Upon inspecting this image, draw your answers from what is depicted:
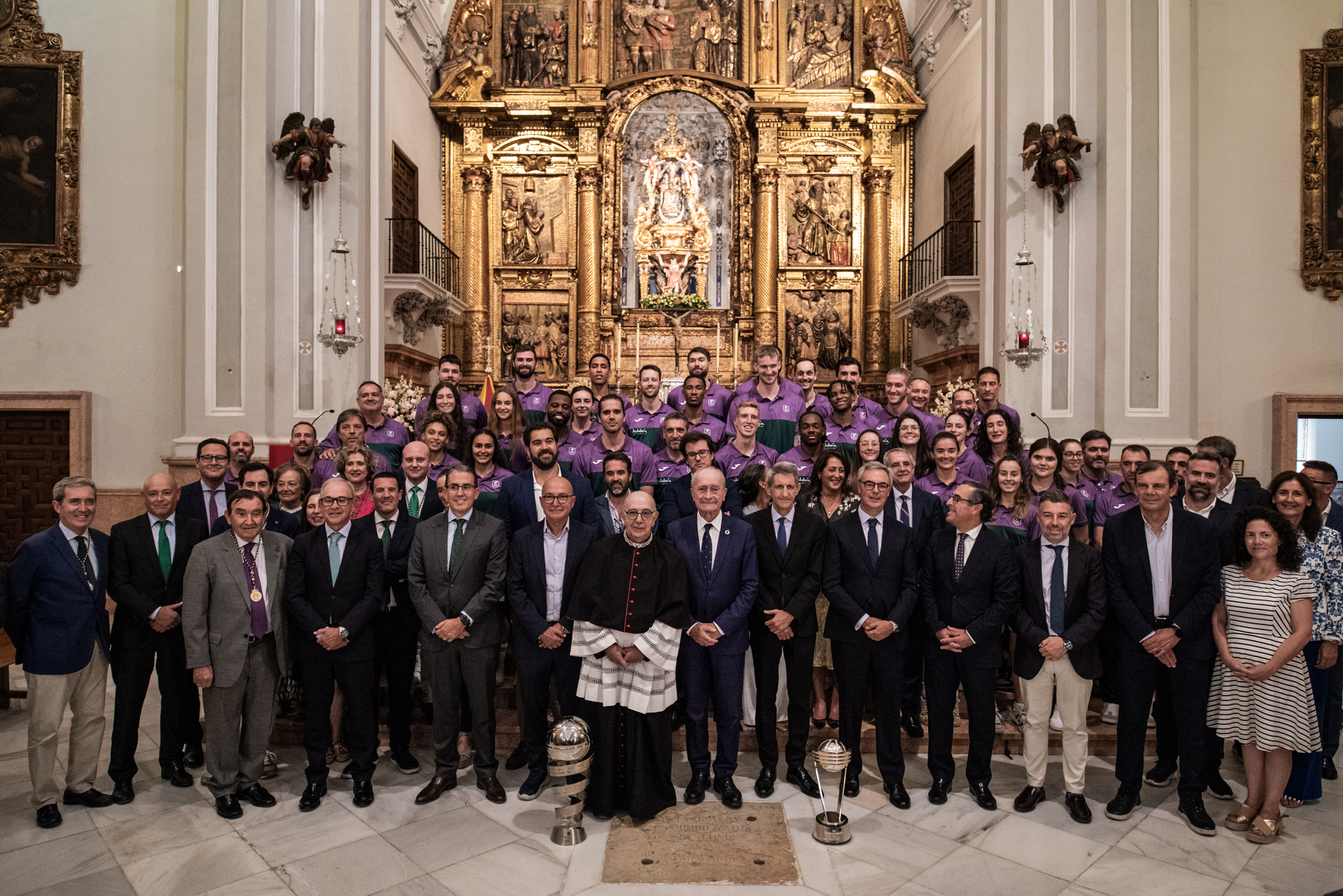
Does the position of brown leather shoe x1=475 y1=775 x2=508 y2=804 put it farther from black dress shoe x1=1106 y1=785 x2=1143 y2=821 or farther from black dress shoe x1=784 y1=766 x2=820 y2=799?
black dress shoe x1=1106 y1=785 x2=1143 y2=821

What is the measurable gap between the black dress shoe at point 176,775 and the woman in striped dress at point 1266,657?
600cm

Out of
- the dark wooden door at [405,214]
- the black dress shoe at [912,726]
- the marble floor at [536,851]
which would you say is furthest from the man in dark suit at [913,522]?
the dark wooden door at [405,214]

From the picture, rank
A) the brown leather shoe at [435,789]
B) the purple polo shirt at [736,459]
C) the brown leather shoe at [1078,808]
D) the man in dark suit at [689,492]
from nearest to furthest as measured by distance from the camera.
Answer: the brown leather shoe at [1078,808], the brown leather shoe at [435,789], the man in dark suit at [689,492], the purple polo shirt at [736,459]

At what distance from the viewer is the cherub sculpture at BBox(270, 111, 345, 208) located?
9.63 m

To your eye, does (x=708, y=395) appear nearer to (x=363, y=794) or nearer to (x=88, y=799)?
(x=363, y=794)

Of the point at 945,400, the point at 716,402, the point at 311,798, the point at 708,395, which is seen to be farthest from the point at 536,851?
the point at 945,400

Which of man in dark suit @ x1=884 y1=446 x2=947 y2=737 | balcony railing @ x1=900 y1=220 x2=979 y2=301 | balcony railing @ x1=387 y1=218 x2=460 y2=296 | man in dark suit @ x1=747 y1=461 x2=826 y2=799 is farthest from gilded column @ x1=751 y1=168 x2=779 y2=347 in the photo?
man in dark suit @ x1=747 y1=461 x2=826 y2=799

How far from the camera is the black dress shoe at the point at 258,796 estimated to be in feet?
16.6

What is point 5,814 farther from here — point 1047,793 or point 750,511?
point 1047,793

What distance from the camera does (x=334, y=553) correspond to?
16.8 feet

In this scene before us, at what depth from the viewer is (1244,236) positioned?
991 centimetres

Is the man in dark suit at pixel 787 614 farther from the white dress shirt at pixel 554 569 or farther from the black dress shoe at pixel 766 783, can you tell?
the white dress shirt at pixel 554 569

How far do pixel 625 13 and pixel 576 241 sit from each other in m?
3.95

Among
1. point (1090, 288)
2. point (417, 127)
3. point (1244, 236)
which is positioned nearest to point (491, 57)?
point (417, 127)
